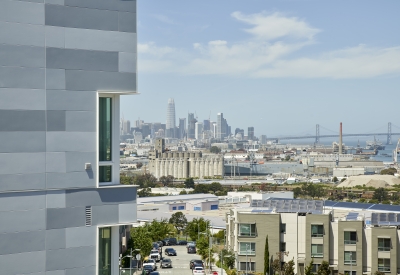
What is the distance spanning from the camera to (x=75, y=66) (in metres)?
2.72

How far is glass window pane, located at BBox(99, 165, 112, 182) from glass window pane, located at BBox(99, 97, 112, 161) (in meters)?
0.04

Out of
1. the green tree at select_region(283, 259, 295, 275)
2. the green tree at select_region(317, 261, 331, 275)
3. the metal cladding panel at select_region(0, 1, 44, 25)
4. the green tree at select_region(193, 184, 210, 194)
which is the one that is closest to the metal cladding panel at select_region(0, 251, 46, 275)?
the metal cladding panel at select_region(0, 1, 44, 25)

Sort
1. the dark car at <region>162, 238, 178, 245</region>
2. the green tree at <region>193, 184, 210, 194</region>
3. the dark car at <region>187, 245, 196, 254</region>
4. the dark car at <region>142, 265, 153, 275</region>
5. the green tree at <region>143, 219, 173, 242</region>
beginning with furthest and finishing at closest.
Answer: the green tree at <region>193, 184, 210, 194</region>
the dark car at <region>162, 238, 178, 245</region>
the green tree at <region>143, 219, 173, 242</region>
the dark car at <region>187, 245, 196, 254</region>
the dark car at <region>142, 265, 153, 275</region>

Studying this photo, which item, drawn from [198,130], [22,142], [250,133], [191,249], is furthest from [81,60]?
[198,130]

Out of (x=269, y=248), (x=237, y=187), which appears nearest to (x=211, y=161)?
(x=237, y=187)

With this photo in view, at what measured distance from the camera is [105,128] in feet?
9.57

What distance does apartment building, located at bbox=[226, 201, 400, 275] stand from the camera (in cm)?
1323

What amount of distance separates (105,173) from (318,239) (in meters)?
11.4

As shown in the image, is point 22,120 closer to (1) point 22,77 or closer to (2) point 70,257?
(1) point 22,77

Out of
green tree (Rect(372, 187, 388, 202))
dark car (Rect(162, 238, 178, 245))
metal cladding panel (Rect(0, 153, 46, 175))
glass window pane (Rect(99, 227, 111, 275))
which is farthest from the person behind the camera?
green tree (Rect(372, 187, 388, 202))

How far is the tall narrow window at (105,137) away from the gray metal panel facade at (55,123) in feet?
0.37

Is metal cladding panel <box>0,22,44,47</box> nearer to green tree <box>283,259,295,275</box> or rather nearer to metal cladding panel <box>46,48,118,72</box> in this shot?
metal cladding panel <box>46,48,118,72</box>

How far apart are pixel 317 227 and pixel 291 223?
0.64 meters

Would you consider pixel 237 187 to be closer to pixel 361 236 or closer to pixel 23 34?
pixel 361 236
